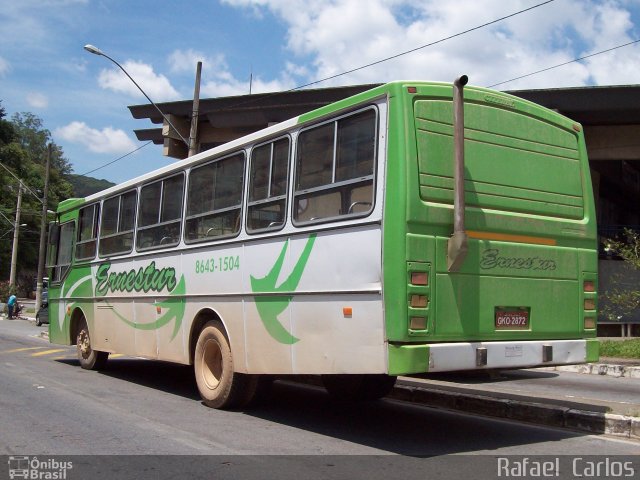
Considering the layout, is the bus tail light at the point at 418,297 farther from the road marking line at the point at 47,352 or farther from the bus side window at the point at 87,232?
the road marking line at the point at 47,352

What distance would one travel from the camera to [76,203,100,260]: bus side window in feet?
40.1

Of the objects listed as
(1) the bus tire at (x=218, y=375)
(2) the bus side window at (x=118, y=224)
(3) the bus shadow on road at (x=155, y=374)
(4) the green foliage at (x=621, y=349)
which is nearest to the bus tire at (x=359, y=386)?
(1) the bus tire at (x=218, y=375)

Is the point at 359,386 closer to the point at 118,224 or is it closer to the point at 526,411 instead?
the point at 526,411

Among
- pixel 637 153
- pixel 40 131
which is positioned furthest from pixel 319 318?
pixel 40 131

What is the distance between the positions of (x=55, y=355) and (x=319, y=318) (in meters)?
11.1

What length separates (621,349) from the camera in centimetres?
1565

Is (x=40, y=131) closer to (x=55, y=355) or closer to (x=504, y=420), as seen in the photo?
(x=55, y=355)

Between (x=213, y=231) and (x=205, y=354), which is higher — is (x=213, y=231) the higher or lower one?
the higher one

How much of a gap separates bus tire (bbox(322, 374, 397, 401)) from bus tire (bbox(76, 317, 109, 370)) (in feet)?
16.8

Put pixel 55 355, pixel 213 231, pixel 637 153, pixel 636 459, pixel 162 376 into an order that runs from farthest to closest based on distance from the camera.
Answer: pixel 637 153
pixel 55 355
pixel 162 376
pixel 213 231
pixel 636 459

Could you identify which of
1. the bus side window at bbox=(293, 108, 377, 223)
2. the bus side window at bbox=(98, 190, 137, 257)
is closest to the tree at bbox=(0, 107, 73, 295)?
the bus side window at bbox=(98, 190, 137, 257)

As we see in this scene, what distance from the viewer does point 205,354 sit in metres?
8.63

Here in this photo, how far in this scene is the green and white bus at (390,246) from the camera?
6.02m

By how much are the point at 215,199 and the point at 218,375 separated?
86.1 inches
